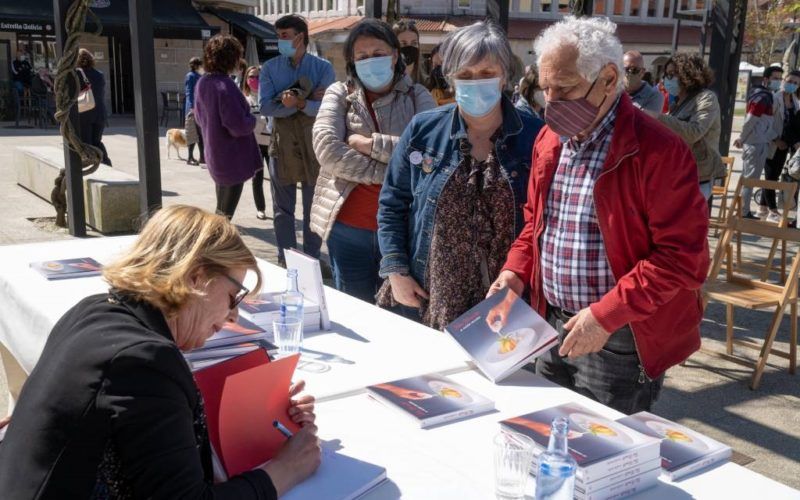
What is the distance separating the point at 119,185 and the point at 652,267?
6.58 m

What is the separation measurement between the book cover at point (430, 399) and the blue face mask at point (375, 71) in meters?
1.68

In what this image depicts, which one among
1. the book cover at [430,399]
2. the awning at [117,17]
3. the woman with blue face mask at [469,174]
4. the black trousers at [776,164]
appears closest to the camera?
the book cover at [430,399]

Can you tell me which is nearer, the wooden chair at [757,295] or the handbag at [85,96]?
the wooden chair at [757,295]

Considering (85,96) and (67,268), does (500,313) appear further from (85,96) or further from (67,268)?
(85,96)

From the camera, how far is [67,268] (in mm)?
3242

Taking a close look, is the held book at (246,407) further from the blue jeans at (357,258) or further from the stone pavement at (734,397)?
the blue jeans at (357,258)

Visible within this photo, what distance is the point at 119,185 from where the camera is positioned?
7695 mm

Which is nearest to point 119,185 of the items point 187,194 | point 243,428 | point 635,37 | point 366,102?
point 187,194

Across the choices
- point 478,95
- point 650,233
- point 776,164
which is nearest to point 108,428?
point 650,233

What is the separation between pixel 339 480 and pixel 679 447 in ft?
2.67

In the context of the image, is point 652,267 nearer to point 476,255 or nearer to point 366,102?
point 476,255

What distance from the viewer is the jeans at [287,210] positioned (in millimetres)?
5926

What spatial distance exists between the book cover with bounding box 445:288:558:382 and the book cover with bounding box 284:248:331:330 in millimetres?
515

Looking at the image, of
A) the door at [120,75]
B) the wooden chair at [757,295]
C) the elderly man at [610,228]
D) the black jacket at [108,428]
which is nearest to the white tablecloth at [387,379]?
the elderly man at [610,228]
